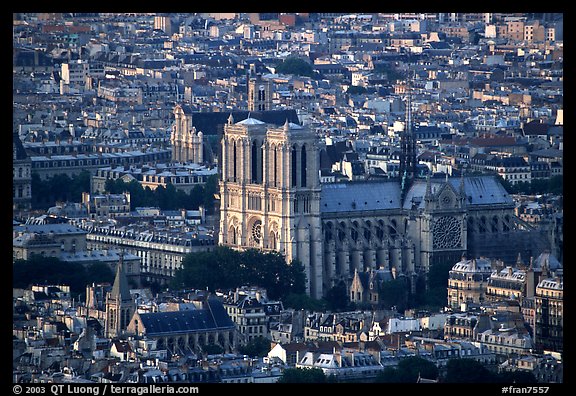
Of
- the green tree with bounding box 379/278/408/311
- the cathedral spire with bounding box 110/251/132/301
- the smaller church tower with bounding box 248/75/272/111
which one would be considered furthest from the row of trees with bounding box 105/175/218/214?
the cathedral spire with bounding box 110/251/132/301

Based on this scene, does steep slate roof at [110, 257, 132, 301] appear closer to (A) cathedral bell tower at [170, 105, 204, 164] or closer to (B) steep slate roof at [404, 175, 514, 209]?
(B) steep slate roof at [404, 175, 514, 209]

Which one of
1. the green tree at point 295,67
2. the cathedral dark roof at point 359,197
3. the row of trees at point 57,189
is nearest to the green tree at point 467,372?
the cathedral dark roof at point 359,197

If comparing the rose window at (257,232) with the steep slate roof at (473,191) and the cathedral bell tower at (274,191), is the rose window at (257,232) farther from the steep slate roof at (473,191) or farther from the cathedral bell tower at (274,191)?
the steep slate roof at (473,191)

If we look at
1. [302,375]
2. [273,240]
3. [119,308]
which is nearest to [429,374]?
[302,375]

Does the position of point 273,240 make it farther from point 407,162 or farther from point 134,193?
point 134,193

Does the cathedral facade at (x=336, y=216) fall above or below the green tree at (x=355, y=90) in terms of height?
below
